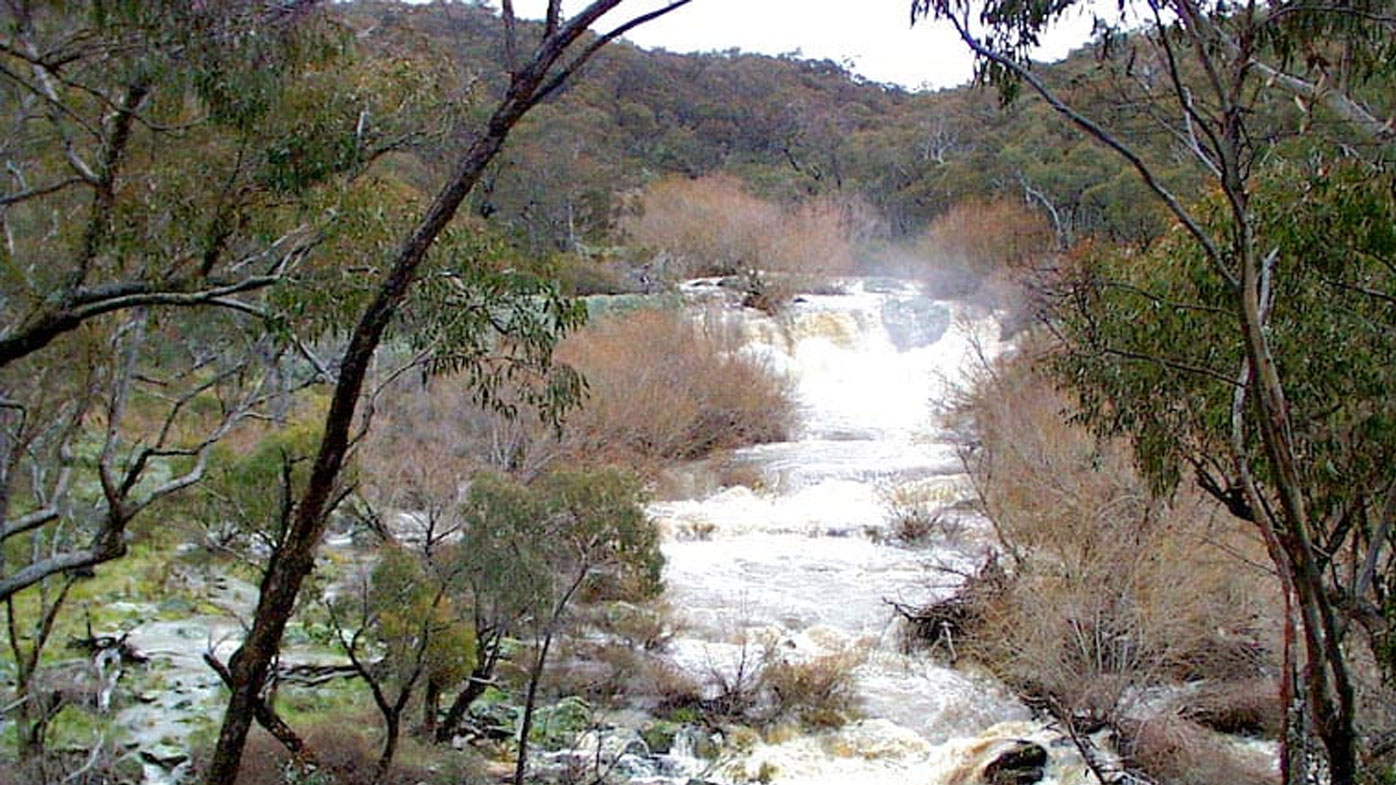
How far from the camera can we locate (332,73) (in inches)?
284

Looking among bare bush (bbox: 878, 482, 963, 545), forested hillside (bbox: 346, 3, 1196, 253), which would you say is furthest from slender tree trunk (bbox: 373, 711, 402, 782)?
forested hillside (bbox: 346, 3, 1196, 253)

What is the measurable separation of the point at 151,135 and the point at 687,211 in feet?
74.0

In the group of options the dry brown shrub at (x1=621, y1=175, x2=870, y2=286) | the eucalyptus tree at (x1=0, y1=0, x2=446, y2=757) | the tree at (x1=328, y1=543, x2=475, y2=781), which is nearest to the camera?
the eucalyptus tree at (x1=0, y1=0, x2=446, y2=757)

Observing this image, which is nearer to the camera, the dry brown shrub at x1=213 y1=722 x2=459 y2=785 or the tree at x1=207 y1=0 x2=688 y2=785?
the tree at x1=207 y1=0 x2=688 y2=785

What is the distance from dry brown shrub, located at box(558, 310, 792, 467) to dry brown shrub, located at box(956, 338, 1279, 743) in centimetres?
700

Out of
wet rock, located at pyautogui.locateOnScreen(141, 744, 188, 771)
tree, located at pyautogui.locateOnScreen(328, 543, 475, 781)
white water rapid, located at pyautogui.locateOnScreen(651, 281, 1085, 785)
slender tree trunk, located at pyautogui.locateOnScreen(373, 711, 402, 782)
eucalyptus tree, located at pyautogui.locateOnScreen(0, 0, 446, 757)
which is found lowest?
white water rapid, located at pyautogui.locateOnScreen(651, 281, 1085, 785)

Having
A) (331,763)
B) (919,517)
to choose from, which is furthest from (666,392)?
(331,763)

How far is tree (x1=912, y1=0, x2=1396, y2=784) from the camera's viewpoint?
4.74 meters

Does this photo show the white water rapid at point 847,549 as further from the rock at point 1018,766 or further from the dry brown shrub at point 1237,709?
the dry brown shrub at point 1237,709

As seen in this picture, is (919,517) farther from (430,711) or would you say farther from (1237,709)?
(430,711)

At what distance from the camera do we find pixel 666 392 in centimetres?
1861

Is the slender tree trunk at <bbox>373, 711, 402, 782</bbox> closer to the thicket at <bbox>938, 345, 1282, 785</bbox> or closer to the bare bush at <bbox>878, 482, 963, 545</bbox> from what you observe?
the thicket at <bbox>938, 345, 1282, 785</bbox>

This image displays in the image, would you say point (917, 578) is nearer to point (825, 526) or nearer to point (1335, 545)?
point (825, 526)

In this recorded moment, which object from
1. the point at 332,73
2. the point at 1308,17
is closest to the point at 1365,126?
the point at 1308,17
